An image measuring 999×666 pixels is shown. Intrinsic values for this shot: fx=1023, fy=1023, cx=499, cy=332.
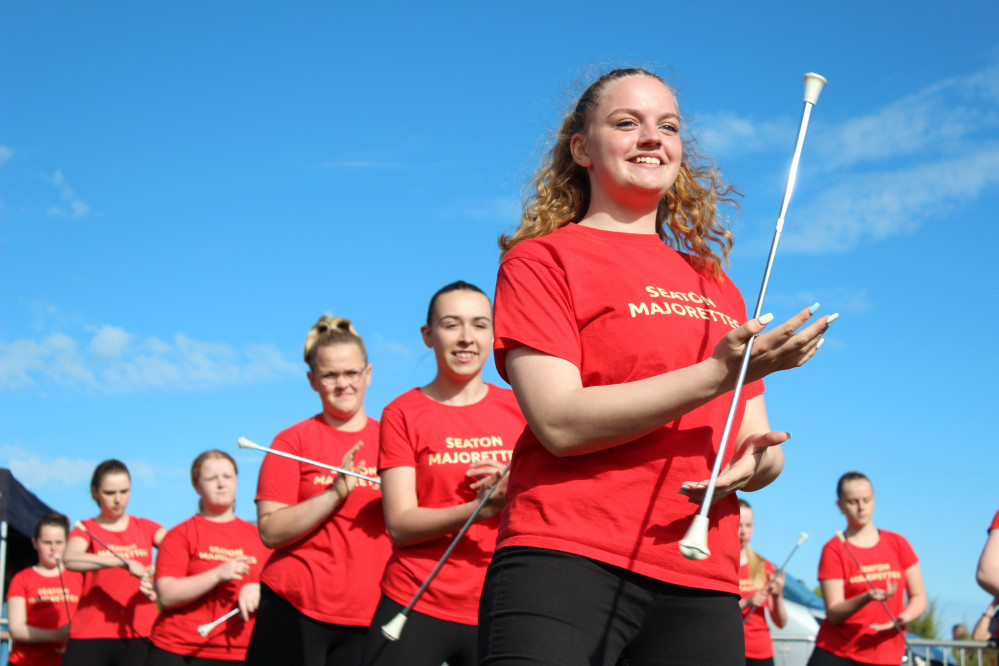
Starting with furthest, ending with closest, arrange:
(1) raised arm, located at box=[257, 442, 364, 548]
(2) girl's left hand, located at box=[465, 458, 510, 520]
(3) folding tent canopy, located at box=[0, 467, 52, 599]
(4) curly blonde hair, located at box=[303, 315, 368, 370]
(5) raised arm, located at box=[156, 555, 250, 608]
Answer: (3) folding tent canopy, located at box=[0, 467, 52, 599] < (5) raised arm, located at box=[156, 555, 250, 608] < (4) curly blonde hair, located at box=[303, 315, 368, 370] < (1) raised arm, located at box=[257, 442, 364, 548] < (2) girl's left hand, located at box=[465, 458, 510, 520]

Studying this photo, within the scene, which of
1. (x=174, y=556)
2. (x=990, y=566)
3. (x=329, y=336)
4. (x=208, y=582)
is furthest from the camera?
(x=174, y=556)

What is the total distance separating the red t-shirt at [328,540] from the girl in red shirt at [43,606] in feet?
13.9

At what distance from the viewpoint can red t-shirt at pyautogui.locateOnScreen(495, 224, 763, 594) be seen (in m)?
1.97

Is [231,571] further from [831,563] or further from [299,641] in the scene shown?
[831,563]

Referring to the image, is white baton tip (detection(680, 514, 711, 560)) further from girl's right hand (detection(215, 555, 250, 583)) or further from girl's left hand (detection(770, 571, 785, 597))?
girl's left hand (detection(770, 571, 785, 597))

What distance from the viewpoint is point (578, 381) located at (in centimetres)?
204

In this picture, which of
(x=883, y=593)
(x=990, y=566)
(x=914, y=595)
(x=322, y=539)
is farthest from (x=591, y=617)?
(x=914, y=595)

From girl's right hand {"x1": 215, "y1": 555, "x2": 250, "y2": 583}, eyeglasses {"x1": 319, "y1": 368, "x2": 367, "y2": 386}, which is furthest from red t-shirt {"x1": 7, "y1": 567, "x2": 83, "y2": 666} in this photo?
eyeglasses {"x1": 319, "y1": 368, "x2": 367, "y2": 386}

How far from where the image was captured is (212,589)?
5.46m

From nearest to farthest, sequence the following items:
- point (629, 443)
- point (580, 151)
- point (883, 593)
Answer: point (629, 443), point (580, 151), point (883, 593)

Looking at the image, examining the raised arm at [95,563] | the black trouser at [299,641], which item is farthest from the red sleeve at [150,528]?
the black trouser at [299,641]

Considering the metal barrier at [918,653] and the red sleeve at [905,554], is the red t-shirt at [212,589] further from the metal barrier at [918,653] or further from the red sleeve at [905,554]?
the metal barrier at [918,653]

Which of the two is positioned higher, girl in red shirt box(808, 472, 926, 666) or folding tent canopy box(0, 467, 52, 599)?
folding tent canopy box(0, 467, 52, 599)

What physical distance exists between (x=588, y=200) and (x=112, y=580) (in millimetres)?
5752
